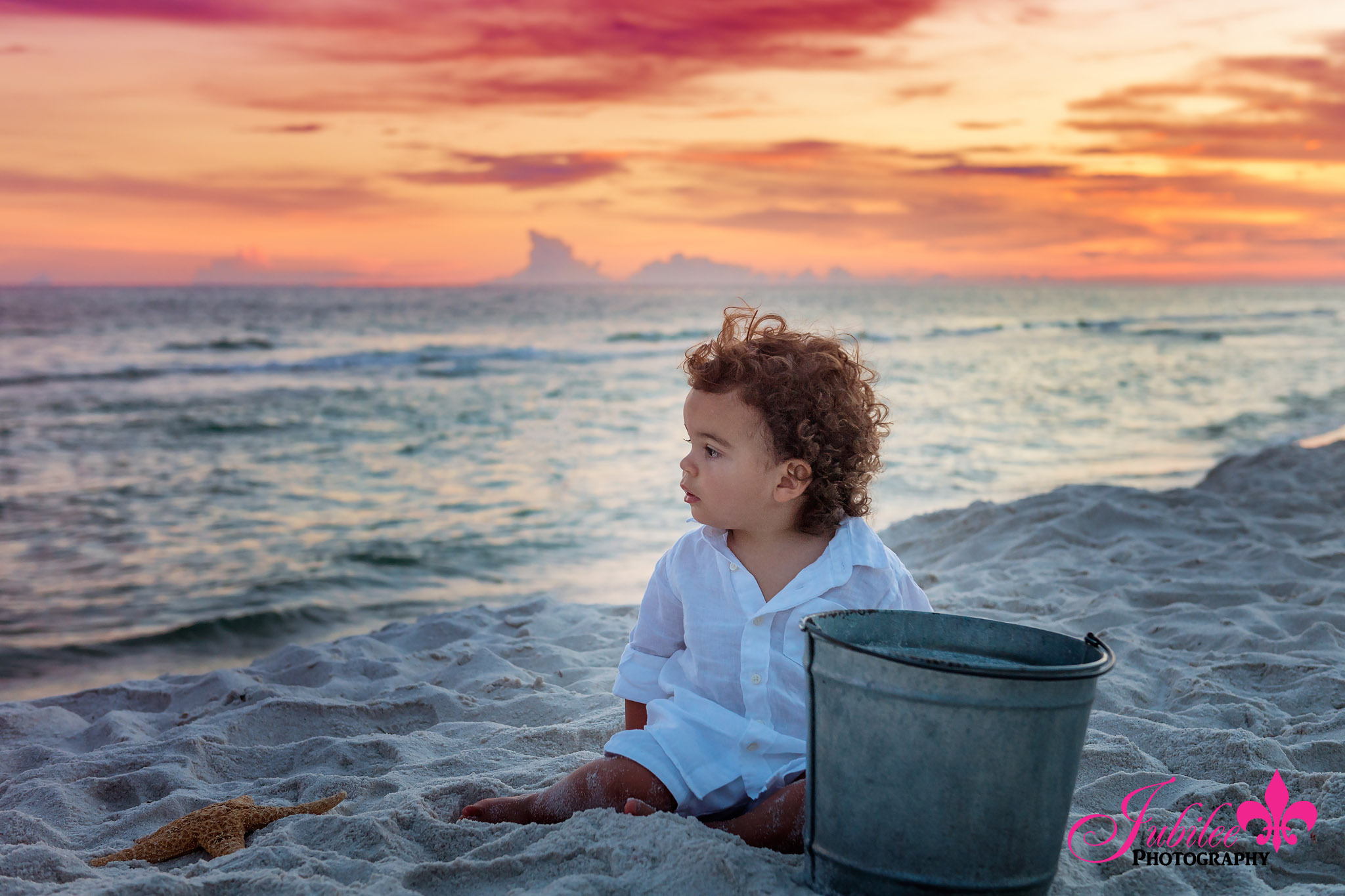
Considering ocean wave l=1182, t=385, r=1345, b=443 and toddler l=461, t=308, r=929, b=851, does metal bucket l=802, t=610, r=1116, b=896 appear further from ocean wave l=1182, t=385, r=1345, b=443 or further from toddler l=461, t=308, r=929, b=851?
ocean wave l=1182, t=385, r=1345, b=443

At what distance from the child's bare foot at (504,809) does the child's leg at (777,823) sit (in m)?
0.35

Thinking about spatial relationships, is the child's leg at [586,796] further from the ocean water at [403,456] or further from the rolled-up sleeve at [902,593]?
the ocean water at [403,456]

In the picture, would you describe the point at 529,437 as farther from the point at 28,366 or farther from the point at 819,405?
the point at 28,366

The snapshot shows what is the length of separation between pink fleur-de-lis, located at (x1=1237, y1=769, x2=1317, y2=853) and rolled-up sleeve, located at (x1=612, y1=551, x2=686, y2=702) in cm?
141

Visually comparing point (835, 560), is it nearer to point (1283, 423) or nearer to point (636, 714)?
point (636, 714)

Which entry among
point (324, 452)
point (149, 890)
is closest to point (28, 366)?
point (324, 452)

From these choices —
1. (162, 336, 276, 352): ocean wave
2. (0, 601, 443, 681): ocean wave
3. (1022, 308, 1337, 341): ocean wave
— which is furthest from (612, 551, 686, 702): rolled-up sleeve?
(1022, 308, 1337, 341): ocean wave

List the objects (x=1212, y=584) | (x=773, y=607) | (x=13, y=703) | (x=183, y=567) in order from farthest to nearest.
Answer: (x=183, y=567) → (x=1212, y=584) → (x=13, y=703) → (x=773, y=607)

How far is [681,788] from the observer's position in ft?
6.98

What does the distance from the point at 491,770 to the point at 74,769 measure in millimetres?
1389

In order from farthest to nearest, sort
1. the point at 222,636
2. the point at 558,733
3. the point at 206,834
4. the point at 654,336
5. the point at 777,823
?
the point at 654,336, the point at 222,636, the point at 558,733, the point at 206,834, the point at 777,823

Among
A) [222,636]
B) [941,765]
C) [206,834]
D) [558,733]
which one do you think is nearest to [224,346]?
[222,636]

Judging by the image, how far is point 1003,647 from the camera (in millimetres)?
1893

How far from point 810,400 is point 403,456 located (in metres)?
9.43
